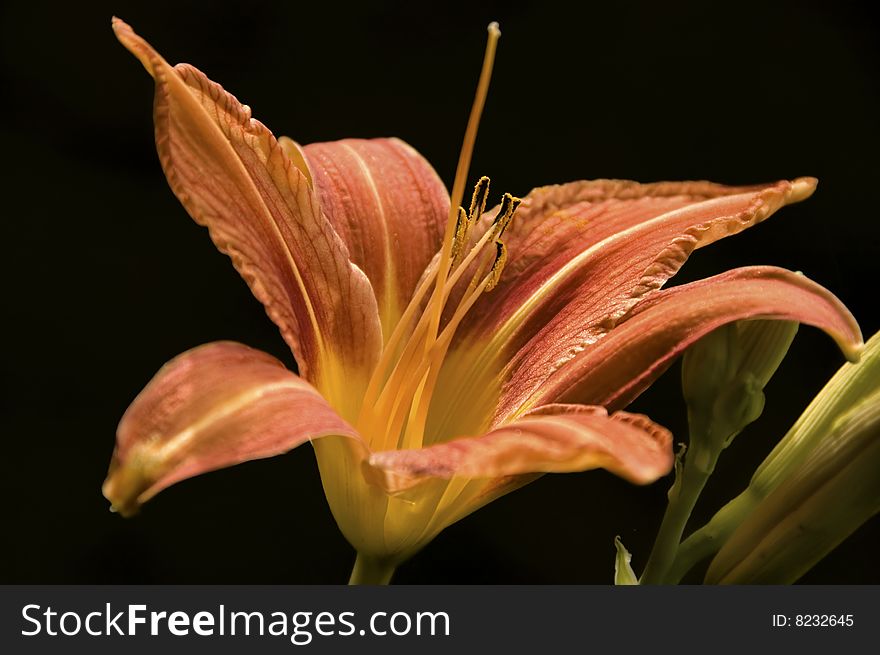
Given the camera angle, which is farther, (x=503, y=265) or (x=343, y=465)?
(x=503, y=265)

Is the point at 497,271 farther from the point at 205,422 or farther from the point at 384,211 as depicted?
the point at 205,422

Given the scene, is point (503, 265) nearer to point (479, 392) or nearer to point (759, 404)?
point (479, 392)

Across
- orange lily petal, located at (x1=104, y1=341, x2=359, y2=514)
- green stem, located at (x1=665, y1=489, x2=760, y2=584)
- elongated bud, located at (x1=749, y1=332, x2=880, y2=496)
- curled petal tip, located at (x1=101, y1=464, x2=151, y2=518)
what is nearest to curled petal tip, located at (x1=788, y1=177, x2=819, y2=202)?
elongated bud, located at (x1=749, y1=332, x2=880, y2=496)

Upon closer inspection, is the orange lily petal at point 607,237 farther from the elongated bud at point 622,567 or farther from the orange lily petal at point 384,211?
the elongated bud at point 622,567

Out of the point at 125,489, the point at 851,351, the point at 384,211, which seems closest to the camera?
the point at 125,489

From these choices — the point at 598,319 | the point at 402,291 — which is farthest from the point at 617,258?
the point at 402,291

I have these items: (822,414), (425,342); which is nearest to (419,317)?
(425,342)
